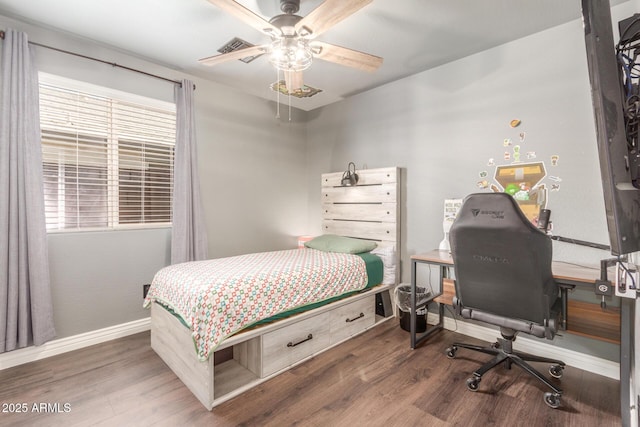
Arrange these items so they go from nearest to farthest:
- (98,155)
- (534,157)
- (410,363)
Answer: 1. (410,363)
2. (534,157)
3. (98,155)

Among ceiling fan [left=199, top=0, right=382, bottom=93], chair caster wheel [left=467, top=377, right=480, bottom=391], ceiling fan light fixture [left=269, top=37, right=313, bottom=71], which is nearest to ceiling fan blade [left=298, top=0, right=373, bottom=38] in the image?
ceiling fan [left=199, top=0, right=382, bottom=93]

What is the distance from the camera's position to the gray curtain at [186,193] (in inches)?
114

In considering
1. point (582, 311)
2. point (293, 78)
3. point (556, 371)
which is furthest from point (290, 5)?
point (556, 371)

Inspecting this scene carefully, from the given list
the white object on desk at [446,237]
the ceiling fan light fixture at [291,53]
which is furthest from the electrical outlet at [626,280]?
the ceiling fan light fixture at [291,53]

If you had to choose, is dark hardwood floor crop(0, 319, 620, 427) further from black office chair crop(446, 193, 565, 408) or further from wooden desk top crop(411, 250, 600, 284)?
wooden desk top crop(411, 250, 600, 284)

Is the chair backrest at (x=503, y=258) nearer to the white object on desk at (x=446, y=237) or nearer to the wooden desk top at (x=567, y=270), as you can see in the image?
the wooden desk top at (x=567, y=270)

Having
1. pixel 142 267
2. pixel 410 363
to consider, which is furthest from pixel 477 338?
pixel 142 267

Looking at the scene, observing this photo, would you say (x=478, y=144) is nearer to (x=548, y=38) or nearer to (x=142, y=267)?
(x=548, y=38)

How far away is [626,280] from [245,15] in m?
2.36

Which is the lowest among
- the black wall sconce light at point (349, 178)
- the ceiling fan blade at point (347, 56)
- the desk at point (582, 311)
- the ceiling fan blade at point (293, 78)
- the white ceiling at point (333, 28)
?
the desk at point (582, 311)

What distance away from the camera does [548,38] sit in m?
2.31

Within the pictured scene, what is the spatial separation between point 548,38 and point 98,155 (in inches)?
152

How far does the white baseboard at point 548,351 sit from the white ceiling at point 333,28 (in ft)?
8.14

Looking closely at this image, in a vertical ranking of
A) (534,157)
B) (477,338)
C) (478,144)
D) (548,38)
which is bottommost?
(477,338)
